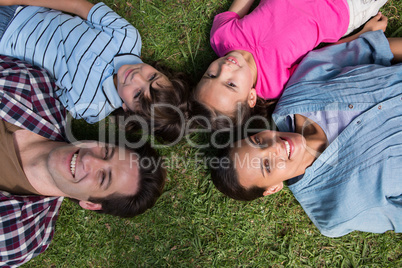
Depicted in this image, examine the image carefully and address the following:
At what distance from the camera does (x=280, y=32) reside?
10.1 ft

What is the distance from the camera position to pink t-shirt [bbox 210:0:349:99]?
10.0ft

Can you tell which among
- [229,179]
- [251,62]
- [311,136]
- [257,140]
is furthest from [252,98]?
[229,179]

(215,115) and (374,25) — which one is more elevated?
(374,25)

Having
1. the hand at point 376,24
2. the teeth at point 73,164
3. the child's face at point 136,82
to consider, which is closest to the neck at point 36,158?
the teeth at point 73,164

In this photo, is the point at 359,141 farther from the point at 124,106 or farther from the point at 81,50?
the point at 81,50

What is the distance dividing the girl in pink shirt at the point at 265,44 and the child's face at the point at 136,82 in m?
0.45

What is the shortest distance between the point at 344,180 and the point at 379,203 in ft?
1.35

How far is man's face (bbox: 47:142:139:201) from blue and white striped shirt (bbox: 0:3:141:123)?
78cm

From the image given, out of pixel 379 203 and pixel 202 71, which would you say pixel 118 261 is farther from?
pixel 379 203

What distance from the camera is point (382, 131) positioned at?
9.34 feet

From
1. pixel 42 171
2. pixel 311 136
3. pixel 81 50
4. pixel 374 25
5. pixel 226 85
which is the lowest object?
pixel 42 171

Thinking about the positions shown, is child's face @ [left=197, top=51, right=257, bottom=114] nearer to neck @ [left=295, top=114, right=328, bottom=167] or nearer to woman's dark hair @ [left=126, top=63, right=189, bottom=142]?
woman's dark hair @ [left=126, top=63, right=189, bottom=142]

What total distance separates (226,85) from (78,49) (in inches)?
67.1

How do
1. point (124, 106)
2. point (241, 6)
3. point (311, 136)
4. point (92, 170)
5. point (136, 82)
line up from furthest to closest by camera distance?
point (241, 6) → point (124, 106) → point (311, 136) → point (136, 82) → point (92, 170)
